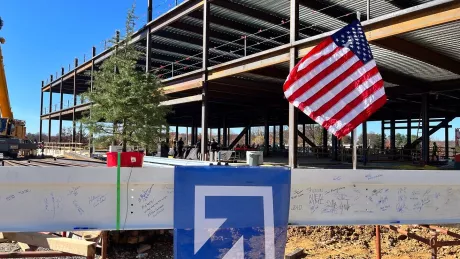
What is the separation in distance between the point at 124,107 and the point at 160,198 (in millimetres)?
10895

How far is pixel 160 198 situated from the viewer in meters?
3.35

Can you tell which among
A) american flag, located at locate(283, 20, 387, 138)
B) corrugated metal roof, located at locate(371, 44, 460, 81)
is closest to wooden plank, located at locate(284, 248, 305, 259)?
american flag, located at locate(283, 20, 387, 138)

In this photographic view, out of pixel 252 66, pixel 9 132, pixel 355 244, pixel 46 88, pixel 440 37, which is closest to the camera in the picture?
pixel 355 244

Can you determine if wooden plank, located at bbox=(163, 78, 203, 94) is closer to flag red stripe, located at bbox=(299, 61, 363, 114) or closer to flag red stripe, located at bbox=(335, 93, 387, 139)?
flag red stripe, located at bbox=(299, 61, 363, 114)

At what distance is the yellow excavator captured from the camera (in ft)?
81.2

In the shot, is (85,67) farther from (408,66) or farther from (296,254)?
(296,254)

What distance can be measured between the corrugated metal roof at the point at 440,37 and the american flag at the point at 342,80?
8.18 meters

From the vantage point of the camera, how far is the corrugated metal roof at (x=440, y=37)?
11656 millimetres

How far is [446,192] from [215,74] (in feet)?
49.3

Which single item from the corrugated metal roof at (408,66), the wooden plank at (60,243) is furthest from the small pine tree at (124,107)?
the wooden plank at (60,243)

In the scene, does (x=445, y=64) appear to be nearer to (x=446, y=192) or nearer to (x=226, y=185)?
(x=446, y=192)

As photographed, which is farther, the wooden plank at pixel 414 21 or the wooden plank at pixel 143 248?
the wooden plank at pixel 414 21

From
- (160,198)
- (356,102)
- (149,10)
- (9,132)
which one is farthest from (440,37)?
(9,132)

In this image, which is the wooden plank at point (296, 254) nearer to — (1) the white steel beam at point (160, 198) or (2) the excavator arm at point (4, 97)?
(1) the white steel beam at point (160, 198)
